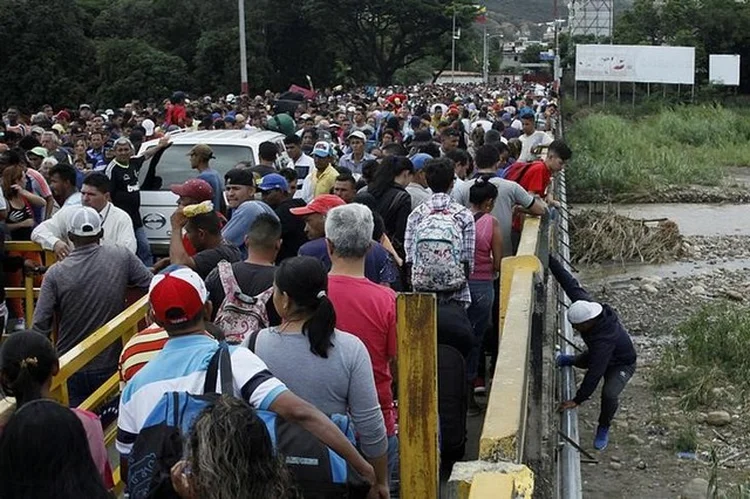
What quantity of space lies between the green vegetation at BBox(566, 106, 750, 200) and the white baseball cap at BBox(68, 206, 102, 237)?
75.3 ft

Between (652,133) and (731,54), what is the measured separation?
23793 millimetres

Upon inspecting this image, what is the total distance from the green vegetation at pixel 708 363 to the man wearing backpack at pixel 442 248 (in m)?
5.58


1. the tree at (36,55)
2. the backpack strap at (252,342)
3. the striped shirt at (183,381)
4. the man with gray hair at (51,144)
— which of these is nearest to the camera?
the striped shirt at (183,381)

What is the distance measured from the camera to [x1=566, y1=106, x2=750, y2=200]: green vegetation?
92.1ft

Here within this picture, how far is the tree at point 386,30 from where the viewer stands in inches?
2490

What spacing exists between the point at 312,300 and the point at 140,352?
2.24ft

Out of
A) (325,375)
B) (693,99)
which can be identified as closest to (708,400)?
(325,375)

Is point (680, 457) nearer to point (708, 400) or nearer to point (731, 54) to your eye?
point (708, 400)

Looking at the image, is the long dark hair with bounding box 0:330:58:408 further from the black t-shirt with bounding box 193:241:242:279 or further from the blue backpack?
the black t-shirt with bounding box 193:241:242:279

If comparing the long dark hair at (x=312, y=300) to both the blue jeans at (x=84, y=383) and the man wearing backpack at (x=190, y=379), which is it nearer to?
the man wearing backpack at (x=190, y=379)

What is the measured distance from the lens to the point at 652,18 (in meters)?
69.1

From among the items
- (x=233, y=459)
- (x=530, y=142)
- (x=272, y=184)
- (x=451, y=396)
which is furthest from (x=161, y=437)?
(x=530, y=142)

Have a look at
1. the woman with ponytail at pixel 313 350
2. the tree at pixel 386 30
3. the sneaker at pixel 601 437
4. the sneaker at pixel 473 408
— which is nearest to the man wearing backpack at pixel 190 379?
the woman with ponytail at pixel 313 350

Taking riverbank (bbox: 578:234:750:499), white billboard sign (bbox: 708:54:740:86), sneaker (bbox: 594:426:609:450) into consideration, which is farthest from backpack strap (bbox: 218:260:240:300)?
white billboard sign (bbox: 708:54:740:86)
